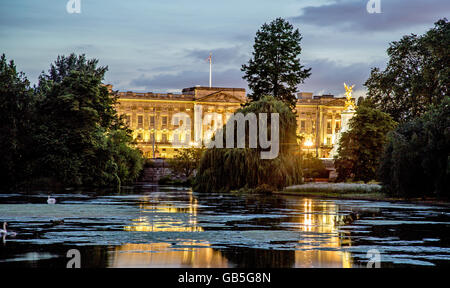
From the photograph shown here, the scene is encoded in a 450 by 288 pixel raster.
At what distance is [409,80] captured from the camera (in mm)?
77750

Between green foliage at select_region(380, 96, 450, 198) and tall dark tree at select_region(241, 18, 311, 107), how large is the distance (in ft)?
101

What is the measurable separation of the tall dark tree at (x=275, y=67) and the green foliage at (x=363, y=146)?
10.5 m

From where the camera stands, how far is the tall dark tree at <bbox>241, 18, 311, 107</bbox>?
72.8 m

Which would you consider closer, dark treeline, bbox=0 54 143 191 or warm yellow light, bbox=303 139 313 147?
dark treeline, bbox=0 54 143 191

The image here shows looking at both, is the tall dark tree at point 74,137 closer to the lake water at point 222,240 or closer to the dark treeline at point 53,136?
the dark treeline at point 53,136

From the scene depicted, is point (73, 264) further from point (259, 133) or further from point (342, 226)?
point (259, 133)

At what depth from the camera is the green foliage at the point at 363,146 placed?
61.6m

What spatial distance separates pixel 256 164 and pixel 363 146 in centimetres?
1440

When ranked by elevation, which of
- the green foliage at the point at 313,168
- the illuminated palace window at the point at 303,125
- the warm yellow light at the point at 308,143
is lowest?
the green foliage at the point at 313,168

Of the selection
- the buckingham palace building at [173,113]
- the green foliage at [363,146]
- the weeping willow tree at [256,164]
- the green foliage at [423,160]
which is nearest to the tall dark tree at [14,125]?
the weeping willow tree at [256,164]

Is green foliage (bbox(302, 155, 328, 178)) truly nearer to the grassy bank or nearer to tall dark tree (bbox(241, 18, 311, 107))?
tall dark tree (bbox(241, 18, 311, 107))

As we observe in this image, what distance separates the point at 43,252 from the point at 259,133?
38921 millimetres

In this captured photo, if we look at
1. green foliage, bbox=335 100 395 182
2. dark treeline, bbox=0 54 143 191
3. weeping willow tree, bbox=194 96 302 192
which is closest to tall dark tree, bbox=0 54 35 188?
dark treeline, bbox=0 54 143 191

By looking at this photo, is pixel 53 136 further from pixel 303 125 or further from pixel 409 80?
pixel 303 125
